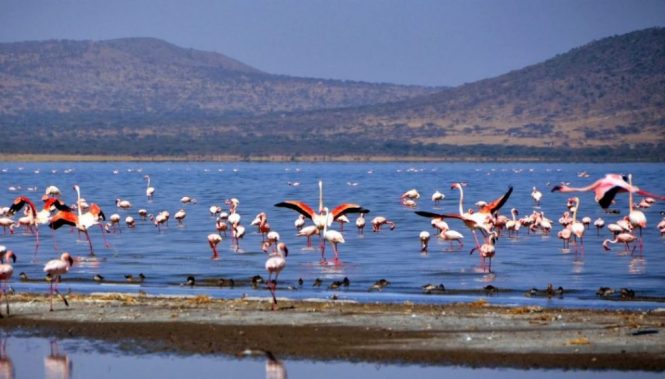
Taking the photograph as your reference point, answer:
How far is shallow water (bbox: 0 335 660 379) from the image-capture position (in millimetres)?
11391

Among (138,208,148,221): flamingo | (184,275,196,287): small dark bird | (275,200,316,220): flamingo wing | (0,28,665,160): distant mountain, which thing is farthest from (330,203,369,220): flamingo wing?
(0,28,665,160): distant mountain

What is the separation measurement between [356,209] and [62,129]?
397 feet

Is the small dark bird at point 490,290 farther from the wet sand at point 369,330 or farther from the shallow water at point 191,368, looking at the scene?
the shallow water at point 191,368

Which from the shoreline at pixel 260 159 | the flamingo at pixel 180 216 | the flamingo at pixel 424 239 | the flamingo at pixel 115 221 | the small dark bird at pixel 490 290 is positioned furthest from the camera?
the shoreline at pixel 260 159

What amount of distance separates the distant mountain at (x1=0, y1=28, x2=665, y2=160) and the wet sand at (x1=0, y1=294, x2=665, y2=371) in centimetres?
9114

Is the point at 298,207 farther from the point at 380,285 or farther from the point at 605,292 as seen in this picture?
→ the point at 605,292

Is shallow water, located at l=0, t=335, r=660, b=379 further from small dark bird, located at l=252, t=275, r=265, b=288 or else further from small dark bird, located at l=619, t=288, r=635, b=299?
small dark bird, located at l=252, t=275, r=265, b=288

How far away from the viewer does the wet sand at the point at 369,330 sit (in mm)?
12070

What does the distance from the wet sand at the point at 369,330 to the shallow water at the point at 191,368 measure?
0.23 meters

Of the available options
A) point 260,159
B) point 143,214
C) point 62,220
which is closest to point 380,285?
point 62,220

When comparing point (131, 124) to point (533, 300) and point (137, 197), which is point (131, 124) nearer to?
point (137, 197)

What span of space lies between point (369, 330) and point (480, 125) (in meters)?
116

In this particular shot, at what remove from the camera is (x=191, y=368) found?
466 inches

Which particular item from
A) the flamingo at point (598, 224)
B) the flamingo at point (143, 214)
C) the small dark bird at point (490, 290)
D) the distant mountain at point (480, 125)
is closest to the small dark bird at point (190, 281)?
the small dark bird at point (490, 290)
